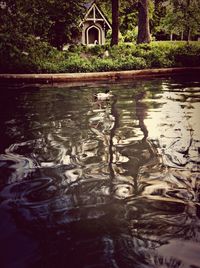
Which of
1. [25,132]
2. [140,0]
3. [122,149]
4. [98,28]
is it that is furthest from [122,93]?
[98,28]

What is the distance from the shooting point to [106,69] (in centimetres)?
1623

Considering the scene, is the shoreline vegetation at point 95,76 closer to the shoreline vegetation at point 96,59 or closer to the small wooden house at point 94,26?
the shoreline vegetation at point 96,59

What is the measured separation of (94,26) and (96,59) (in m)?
25.0

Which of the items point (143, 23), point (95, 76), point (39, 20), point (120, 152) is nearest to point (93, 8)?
point (143, 23)

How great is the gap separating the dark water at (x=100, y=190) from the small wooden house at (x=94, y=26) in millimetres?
33192

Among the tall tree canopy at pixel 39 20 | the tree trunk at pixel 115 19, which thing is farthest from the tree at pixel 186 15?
the tall tree canopy at pixel 39 20

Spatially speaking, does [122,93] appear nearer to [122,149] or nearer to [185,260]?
[122,149]

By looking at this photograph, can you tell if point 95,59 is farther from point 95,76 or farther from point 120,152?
point 120,152

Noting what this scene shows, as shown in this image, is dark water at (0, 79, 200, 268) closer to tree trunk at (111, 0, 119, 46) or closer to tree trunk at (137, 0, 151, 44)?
tree trunk at (137, 0, 151, 44)

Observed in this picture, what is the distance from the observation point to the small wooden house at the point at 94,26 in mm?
38594

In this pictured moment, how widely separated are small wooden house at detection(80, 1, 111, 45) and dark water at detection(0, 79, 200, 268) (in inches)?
1307

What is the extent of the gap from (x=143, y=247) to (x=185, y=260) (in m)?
0.37

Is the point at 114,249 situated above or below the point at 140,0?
below

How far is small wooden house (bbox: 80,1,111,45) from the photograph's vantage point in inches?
1519
